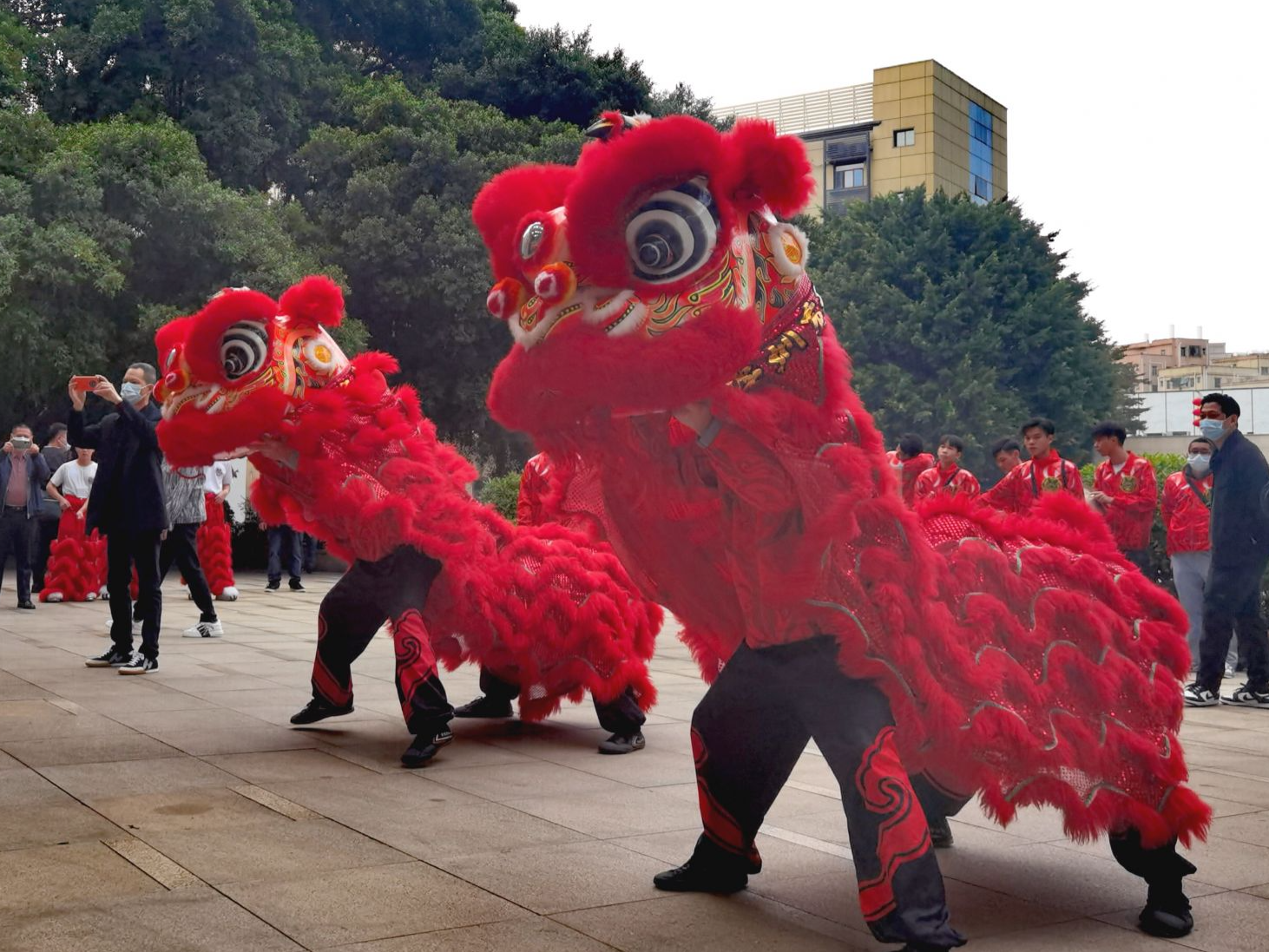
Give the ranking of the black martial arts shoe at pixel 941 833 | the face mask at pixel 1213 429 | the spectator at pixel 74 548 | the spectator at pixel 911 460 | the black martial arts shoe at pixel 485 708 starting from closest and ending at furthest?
the black martial arts shoe at pixel 941 833
the black martial arts shoe at pixel 485 708
the face mask at pixel 1213 429
the spectator at pixel 911 460
the spectator at pixel 74 548

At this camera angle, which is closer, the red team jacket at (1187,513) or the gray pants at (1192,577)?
the red team jacket at (1187,513)

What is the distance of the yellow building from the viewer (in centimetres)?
4778

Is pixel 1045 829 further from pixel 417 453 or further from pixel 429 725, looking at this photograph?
pixel 417 453

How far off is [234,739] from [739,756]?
3.22 m

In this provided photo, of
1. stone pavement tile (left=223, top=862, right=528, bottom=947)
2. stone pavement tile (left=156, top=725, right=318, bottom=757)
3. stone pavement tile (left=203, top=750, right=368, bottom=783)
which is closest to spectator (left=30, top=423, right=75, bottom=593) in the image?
stone pavement tile (left=156, top=725, right=318, bottom=757)

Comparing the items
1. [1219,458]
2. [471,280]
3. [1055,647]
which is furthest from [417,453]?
[471,280]

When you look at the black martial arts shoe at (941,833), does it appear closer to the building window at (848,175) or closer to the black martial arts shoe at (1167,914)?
the black martial arts shoe at (1167,914)

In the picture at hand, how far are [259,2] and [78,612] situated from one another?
15.2 metres

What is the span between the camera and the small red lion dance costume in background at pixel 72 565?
44.2 ft

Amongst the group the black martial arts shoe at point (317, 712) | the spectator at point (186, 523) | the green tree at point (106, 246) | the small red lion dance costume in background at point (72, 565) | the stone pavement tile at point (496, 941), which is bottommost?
the stone pavement tile at point (496, 941)

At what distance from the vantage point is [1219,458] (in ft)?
24.8

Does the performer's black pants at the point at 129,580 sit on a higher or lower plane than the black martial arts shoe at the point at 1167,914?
higher

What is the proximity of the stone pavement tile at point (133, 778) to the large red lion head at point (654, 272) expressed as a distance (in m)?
2.40

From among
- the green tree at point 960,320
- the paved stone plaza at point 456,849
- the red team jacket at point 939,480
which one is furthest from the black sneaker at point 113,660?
the green tree at point 960,320
